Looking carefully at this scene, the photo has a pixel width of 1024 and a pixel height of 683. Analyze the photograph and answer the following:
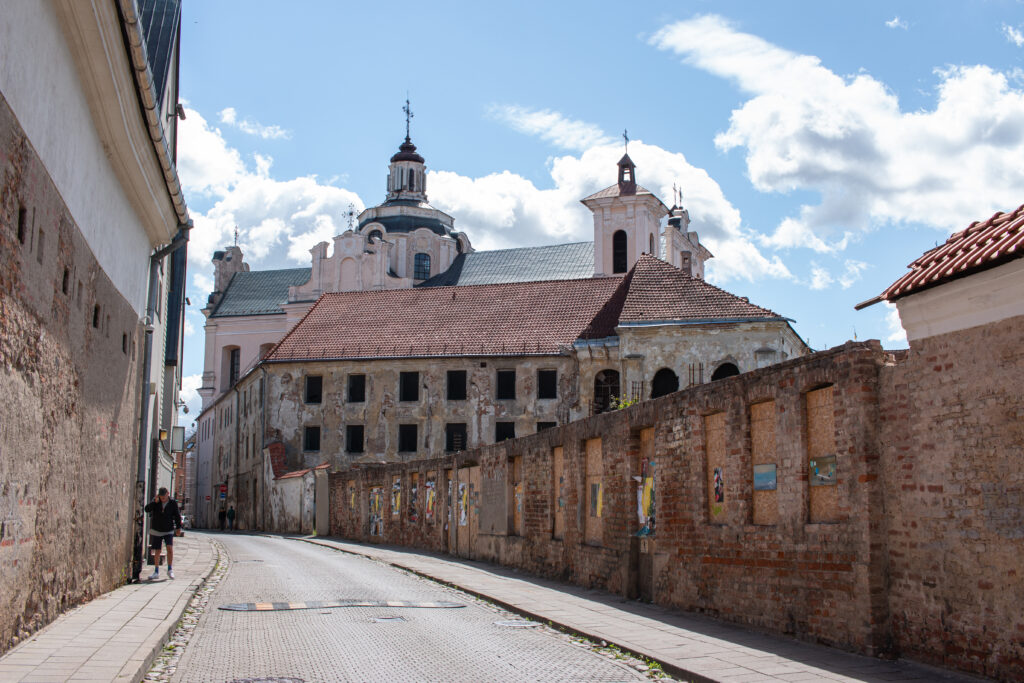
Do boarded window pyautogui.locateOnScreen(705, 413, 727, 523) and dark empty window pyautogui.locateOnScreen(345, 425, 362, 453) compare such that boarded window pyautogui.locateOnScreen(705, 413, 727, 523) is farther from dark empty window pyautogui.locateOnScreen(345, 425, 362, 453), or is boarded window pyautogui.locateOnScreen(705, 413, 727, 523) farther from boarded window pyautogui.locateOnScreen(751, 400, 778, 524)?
dark empty window pyautogui.locateOnScreen(345, 425, 362, 453)

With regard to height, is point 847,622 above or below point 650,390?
below

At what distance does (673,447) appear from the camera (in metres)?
14.7

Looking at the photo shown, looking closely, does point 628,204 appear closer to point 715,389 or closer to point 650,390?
point 650,390

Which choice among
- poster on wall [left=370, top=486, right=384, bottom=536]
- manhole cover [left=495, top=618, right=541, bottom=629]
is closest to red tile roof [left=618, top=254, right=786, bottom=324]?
poster on wall [left=370, top=486, right=384, bottom=536]

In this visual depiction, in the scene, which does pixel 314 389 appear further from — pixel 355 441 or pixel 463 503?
pixel 463 503

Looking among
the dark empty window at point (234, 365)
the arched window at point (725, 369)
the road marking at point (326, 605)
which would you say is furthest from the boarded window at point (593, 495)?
the dark empty window at point (234, 365)

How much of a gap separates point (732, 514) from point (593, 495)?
536 cm

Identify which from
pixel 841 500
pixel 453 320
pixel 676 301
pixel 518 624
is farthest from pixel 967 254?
pixel 453 320

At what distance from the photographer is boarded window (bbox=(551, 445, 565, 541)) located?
1978 cm

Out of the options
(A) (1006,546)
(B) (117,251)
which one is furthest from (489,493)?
(A) (1006,546)

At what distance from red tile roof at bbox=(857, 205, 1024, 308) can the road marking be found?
25.2ft

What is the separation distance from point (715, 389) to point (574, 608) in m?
3.60

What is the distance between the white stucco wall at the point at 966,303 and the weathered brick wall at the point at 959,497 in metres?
0.10

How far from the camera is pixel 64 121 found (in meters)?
10.9
